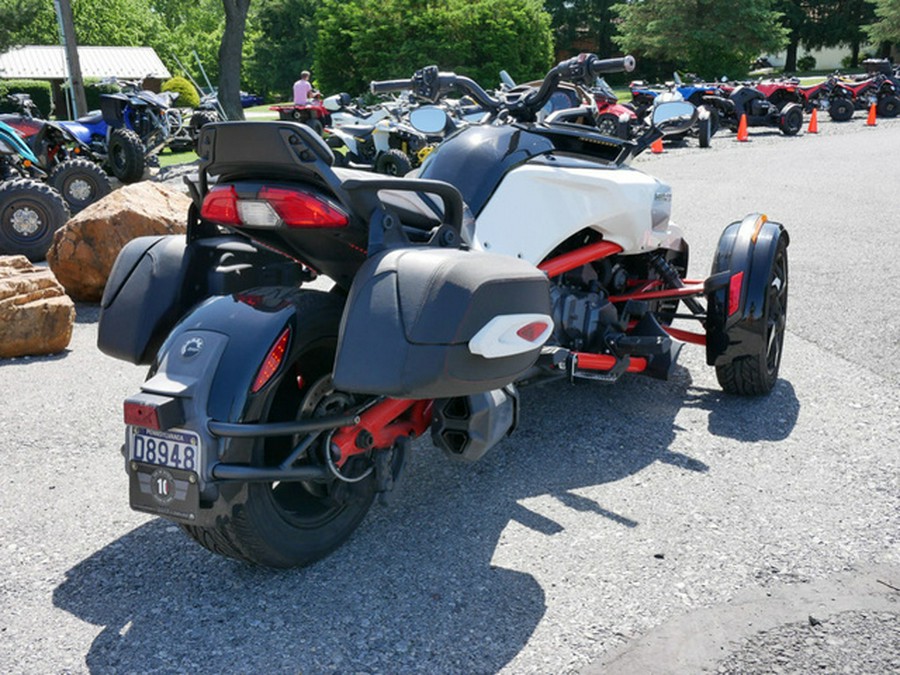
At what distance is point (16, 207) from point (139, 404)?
22.0 ft

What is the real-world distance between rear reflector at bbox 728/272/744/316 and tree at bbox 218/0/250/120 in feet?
72.2

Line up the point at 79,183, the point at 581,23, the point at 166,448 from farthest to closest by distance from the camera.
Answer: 1. the point at 581,23
2. the point at 79,183
3. the point at 166,448

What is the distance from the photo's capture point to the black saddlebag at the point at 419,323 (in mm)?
2506

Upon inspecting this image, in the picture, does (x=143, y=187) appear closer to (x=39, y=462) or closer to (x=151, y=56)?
(x=39, y=462)

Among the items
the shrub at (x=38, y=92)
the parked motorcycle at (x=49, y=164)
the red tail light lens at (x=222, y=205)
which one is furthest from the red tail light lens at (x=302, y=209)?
the shrub at (x=38, y=92)

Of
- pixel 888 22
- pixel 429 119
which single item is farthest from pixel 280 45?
pixel 429 119

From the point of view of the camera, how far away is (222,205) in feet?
9.39

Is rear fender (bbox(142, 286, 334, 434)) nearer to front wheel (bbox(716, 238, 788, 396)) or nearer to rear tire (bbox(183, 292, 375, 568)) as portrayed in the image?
rear tire (bbox(183, 292, 375, 568))

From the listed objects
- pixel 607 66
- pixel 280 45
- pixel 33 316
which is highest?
pixel 280 45

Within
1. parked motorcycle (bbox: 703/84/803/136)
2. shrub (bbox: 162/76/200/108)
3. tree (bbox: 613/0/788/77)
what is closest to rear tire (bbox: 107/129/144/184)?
parked motorcycle (bbox: 703/84/803/136)

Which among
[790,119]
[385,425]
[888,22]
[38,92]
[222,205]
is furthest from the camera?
[888,22]

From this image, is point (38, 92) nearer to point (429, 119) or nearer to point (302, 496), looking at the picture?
point (429, 119)

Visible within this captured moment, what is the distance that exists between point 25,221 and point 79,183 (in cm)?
250

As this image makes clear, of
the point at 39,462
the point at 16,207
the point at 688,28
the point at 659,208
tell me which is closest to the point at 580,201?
the point at 659,208
